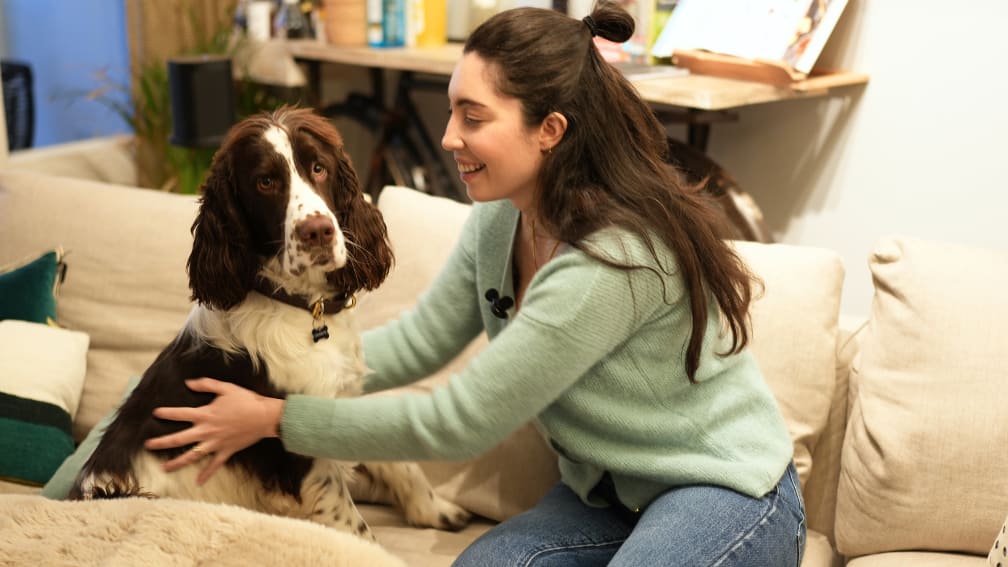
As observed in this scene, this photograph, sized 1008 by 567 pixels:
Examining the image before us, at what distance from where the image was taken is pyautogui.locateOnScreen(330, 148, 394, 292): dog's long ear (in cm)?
157

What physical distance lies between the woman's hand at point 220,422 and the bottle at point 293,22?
2.29 m

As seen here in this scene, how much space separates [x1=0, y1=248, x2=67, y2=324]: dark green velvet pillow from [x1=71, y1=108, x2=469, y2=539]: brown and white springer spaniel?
2.17ft

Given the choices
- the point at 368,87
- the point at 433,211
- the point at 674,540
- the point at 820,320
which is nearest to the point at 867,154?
the point at 820,320

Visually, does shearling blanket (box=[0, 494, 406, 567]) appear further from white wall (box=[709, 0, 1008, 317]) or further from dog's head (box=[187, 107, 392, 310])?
white wall (box=[709, 0, 1008, 317])

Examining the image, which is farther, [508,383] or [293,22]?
[293,22]

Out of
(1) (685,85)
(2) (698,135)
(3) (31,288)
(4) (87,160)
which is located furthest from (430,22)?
(3) (31,288)

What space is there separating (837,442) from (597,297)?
775 mm

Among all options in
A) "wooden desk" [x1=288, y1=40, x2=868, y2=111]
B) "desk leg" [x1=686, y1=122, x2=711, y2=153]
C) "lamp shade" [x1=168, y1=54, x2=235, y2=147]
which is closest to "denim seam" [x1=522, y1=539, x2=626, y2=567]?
"wooden desk" [x1=288, y1=40, x2=868, y2=111]

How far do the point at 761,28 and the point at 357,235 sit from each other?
57.3 inches

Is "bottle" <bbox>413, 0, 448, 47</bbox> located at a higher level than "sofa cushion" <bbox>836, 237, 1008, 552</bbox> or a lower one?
higher

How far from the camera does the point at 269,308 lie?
61.1 inches

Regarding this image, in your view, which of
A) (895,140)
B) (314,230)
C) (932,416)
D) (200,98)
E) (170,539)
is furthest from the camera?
(200,98)

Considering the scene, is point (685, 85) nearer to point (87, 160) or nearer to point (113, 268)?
point (113, 268)

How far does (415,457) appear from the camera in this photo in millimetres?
1479
